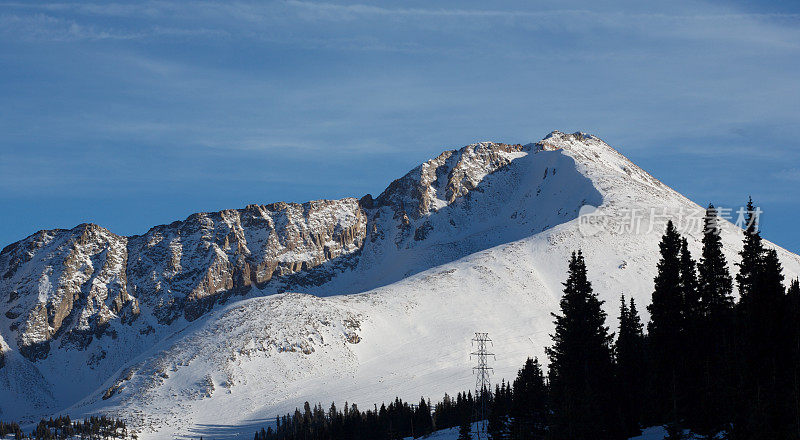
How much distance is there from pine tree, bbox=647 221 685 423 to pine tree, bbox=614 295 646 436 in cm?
353

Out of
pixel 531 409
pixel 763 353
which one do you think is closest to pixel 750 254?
pixel 763 353

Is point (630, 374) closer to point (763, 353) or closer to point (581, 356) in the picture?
point (581, 356)

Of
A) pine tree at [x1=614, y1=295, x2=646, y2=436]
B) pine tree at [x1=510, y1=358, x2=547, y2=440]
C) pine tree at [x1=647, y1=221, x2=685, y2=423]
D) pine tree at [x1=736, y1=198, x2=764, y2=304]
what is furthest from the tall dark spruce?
pine tree at [x1=510, y1=358, x2=547, y2=440]

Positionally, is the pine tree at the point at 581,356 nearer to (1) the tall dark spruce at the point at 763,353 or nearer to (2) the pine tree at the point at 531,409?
(1) the tall dark spruce at the point at 763,353

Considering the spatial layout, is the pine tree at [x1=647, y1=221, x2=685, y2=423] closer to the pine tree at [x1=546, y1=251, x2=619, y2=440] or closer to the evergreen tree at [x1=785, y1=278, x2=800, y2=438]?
the pine tree at [x1=546, y1=251, x2=619, y2=440]

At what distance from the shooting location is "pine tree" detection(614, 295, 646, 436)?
303 ft

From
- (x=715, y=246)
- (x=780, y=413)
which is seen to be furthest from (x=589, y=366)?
(x=780, y=413)

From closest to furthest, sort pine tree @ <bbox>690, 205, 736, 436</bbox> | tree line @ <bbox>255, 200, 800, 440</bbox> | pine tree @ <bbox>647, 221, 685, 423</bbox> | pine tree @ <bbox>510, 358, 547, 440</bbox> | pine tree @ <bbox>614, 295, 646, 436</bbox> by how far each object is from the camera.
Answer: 1. tree line @ <bbox>255, 200, 800, 440</bbox>
2. pine tree @ <bbox>690, 205, 736, 436</bbox>
3. pine tree @ <bbox>647, 221, 685, 423</bbox>
4. pine tree @ <bbox>614, 295, 646, 436</bbox>
5. pine tree @ <bbox>510, 358, 547, 440</bbox>

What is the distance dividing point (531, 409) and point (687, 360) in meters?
34.2

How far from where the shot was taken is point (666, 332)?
296 ft

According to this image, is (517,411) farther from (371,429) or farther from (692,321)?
(371,429)

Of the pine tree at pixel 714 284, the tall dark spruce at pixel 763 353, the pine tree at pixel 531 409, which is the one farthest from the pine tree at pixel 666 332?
the pine tree at pixel 531 409

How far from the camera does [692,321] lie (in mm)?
90000

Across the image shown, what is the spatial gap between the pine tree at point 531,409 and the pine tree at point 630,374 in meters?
11.8
